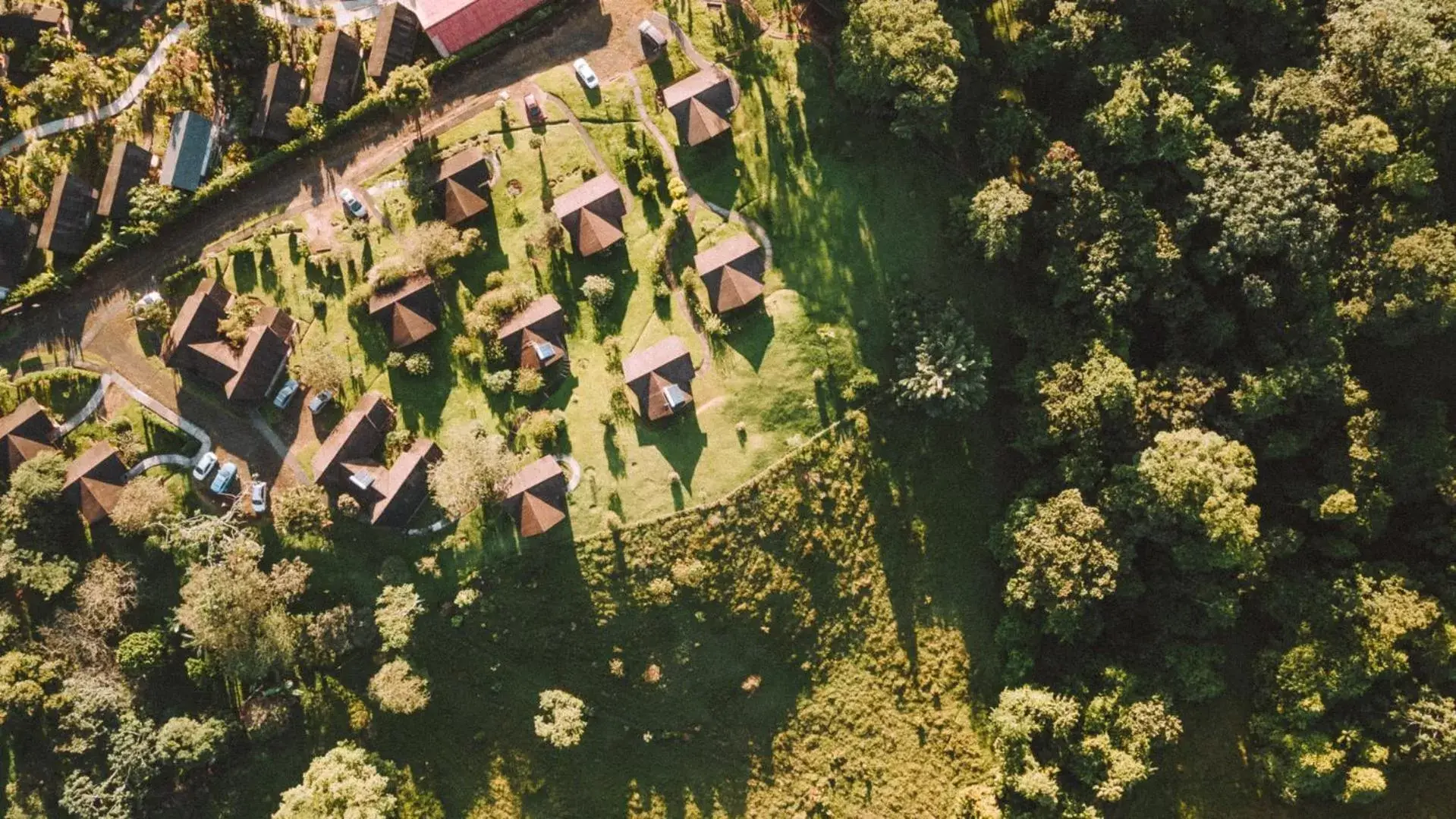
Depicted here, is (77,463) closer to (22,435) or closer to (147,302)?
(22,435)

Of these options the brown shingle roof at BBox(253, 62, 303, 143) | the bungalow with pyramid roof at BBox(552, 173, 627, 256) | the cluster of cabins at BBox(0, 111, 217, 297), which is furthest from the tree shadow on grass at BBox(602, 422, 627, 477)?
the cluster of cabins at BBox(0, 111, 217, 297)

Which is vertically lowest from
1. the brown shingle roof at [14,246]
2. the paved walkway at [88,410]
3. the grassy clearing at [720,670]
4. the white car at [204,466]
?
the grassy clearing at [720,670]

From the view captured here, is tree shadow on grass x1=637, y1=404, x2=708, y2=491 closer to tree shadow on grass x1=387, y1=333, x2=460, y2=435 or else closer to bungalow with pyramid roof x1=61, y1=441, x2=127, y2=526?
tree shadow on grass x1=387, y1=333, x2=460, y2=435

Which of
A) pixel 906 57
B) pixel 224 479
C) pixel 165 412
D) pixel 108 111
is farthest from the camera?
pixel 108 111

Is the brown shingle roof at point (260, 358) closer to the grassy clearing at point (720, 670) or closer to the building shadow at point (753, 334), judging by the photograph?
the grassy clearing at point (720, 670)

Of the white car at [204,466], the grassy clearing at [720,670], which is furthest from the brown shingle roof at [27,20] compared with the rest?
the grassy clearing at [720,670]

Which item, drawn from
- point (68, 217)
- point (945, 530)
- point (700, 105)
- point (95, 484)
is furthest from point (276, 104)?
point (945, 530)
